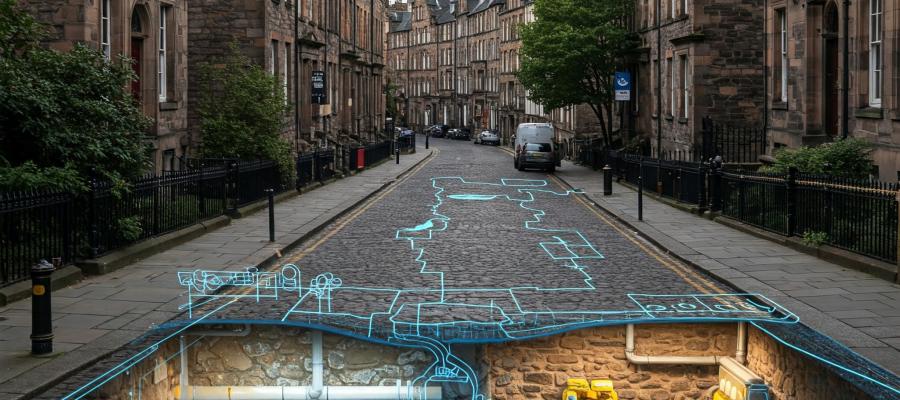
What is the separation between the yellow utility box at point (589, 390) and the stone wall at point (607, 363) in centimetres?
6

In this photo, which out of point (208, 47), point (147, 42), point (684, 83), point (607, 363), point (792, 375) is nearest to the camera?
point (792, 375)

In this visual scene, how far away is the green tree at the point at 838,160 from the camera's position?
18.4 meters

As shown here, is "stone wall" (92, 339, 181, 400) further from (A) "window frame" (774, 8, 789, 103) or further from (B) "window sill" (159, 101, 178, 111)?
(A) "window frame" (774, 8, 789, 103)

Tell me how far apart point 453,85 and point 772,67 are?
88386 mm

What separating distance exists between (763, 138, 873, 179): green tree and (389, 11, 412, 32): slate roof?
114 metres

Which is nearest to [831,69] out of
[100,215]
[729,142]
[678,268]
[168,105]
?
[729,142]

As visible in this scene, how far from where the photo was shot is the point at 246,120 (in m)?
25.6

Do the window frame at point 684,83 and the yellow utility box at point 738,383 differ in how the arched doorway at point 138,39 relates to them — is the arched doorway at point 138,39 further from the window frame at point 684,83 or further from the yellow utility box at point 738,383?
the window frame at point 684,83

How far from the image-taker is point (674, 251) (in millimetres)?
16234

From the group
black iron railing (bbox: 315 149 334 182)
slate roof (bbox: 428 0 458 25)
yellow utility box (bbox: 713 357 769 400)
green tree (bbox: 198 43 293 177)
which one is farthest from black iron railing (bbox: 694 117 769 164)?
slate roof (bbox: 428 0 458 25)

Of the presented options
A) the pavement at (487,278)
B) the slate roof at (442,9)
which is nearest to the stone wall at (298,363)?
the pavement at (487,278)

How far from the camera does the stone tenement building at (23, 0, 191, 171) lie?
19.0m

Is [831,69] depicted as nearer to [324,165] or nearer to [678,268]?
[678,268]

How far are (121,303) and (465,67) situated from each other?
324 ft
